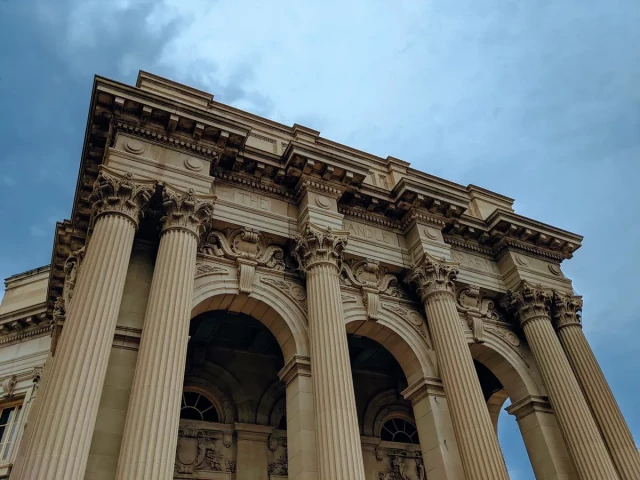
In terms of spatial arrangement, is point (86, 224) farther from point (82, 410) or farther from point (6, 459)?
point (6, 459)

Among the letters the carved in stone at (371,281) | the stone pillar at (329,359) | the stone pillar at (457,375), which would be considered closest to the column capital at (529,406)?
the stone pillar at (457,375)

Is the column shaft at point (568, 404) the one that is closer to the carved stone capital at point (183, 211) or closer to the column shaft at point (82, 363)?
the carved stone capital at point (183, 211)

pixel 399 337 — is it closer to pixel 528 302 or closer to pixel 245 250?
pixel 245 250

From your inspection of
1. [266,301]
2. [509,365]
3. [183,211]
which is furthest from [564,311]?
[183,211]

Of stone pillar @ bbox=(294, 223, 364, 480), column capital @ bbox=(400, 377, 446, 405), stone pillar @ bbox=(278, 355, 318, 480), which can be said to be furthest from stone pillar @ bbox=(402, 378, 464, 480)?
stone pillar @ bbox=(278, 355, 318, 480)

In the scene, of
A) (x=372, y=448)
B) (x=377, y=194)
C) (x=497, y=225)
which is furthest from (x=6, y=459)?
(x=497, y=225)

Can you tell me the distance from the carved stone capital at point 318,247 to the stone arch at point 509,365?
5426 mm

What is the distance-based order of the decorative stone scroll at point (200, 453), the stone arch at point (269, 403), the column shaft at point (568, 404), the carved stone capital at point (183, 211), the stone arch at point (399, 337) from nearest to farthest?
1. the carved stone capital at point (183, 211)
2. the column shaft at point (568, 404)
3. the decorative stone scroll at point (200, 453)
4. the stone arch at point (399, 337)
5. the stone arch at point (269, 403)

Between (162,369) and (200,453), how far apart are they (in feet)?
19.7

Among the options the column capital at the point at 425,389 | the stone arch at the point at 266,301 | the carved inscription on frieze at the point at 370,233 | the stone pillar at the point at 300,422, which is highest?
the carved inscription on frieze at the point at 370,233

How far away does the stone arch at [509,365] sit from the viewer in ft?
54.2

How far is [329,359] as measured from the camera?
1207cm

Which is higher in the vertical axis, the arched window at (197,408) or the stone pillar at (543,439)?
the arched window at (197,408)

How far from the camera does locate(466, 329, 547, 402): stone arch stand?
54.2ft
